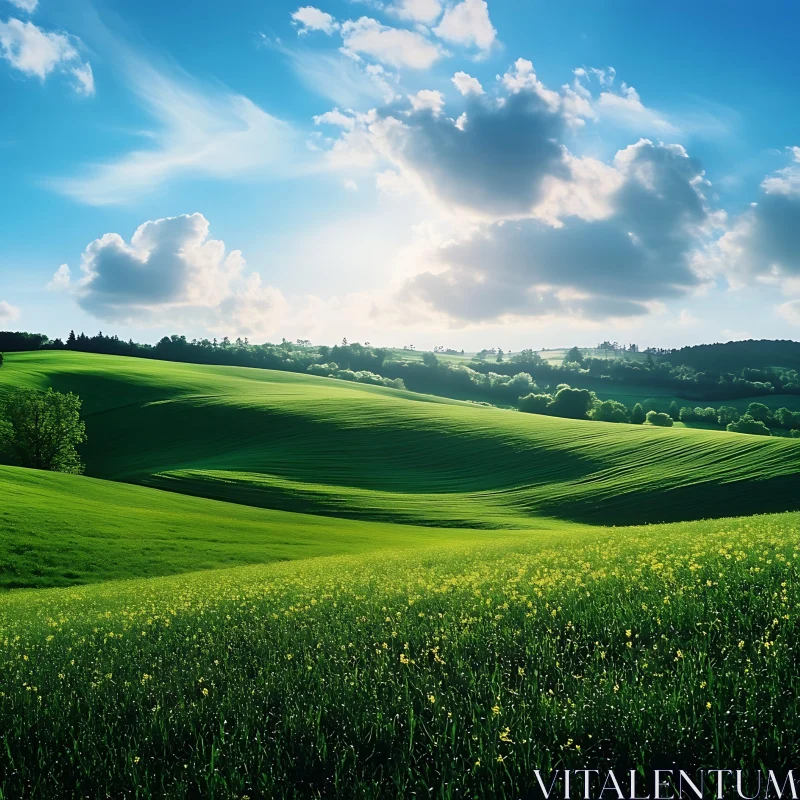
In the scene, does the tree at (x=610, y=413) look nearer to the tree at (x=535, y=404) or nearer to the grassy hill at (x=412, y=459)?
the tree at (x=535, y=404)

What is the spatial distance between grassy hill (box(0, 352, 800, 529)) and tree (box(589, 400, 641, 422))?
1305 inches

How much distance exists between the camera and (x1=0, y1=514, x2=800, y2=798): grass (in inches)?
178

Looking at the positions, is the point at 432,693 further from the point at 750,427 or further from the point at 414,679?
the point at 750,427

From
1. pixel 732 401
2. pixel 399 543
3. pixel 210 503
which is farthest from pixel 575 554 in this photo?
pixel 732 401

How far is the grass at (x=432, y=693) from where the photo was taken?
4527 mm

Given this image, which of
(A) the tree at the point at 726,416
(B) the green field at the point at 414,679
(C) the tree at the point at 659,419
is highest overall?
(A) the tree at the point at 726,416

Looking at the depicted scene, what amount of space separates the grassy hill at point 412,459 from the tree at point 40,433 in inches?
273

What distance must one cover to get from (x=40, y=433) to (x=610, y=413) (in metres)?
102

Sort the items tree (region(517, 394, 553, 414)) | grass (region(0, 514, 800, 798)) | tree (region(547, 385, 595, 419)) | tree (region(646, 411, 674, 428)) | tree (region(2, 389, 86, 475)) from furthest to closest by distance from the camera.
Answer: tree (region(517, 394, 553, 414)), tree (region(547, 385, 595, 419)), tree (region(646, 411, 674, 428)), tree (region(2, 389, 86, 475)), grass (region(0, 514, 800, 798))

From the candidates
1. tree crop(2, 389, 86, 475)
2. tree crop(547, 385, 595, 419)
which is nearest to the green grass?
tree crop(2, 389, 86, 475)

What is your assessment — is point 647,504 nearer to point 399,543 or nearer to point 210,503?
point 399,543

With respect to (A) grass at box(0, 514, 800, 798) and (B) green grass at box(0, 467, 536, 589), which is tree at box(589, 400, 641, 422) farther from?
(A) grass at box(0, 514, 800, 798)

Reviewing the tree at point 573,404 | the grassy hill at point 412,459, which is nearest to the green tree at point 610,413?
the tree at point 573,404

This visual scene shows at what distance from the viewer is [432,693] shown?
5.46m
